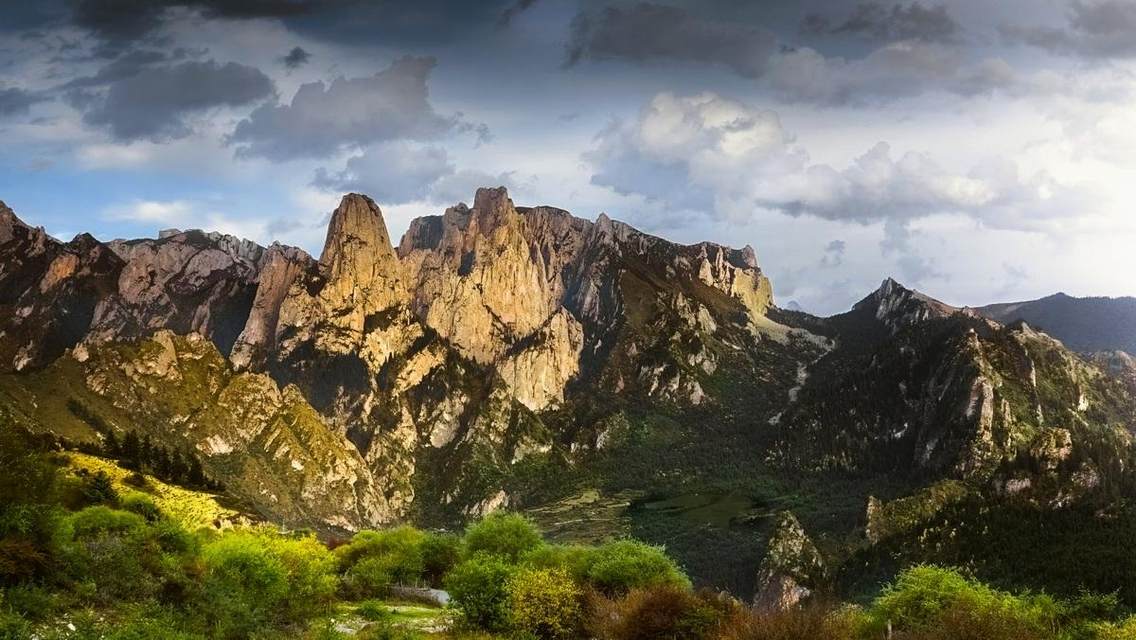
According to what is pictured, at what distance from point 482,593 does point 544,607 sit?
7781 mm

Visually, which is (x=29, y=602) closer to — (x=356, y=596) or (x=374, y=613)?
(x=374, y=613)

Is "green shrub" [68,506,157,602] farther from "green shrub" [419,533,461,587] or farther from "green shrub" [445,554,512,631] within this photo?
"green shrub" [419,533,461,587]

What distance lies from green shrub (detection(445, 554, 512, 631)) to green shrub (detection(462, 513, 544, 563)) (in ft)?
79.4

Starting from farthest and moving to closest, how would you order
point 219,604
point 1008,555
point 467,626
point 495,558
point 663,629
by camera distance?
point 1008,555, point 495,558, point 467,626, point 663,629, point 219,604

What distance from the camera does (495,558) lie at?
269ft

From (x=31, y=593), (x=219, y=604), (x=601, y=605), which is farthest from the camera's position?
(x=601, y=605)

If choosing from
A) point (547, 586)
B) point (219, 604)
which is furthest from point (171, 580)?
point (547, 586)

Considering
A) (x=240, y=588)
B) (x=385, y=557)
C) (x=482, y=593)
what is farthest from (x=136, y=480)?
(x=482, y=593)

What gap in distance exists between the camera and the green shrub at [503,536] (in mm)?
102062

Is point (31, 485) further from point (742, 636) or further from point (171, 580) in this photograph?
point (742, 636)

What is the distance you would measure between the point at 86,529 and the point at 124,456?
132m

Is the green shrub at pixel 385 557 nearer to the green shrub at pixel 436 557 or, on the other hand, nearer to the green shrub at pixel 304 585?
the green shrub at pixel 436 557

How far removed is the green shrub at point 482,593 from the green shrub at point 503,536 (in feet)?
79.4

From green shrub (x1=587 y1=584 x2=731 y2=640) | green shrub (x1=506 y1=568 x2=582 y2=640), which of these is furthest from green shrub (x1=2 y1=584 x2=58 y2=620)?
green shrub (x1=587 y1=584 x2=731 y2=640)
